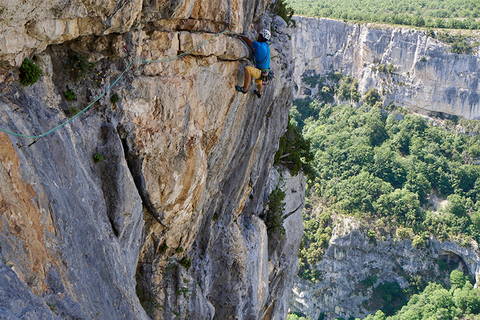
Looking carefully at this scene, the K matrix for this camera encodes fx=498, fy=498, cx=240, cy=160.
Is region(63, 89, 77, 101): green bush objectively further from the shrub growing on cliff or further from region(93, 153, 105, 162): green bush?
the shrub growing on cliff

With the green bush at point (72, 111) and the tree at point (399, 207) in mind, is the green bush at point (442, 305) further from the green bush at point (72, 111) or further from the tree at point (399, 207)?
the green bush at point (72, 111)

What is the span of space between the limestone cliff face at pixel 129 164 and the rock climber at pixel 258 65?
270mm

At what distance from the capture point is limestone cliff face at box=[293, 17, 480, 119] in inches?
2324

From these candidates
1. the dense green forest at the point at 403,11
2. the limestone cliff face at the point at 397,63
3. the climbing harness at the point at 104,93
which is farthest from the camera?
the dense green forest at the point at 403,11

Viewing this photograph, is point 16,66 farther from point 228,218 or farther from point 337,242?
point 337,242

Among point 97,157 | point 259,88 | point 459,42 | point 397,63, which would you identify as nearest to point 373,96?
point 397,63

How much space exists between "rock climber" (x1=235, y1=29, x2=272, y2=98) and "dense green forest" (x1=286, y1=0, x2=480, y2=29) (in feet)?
198

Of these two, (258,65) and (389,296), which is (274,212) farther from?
(389,296)

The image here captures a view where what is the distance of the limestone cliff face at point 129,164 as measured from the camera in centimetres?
564

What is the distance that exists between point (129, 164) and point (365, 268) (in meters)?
43.6

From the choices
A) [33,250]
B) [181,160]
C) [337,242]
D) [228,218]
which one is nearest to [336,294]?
[337,242]

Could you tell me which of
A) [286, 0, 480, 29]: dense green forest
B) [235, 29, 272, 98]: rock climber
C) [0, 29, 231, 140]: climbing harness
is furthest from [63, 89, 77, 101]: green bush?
[286, 0, 480, 29]: dense green forest

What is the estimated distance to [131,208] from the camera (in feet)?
25.5

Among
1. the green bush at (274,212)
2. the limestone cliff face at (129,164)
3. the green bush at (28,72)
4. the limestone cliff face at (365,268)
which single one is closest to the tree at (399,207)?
the limestone cliff face at (365,268)
